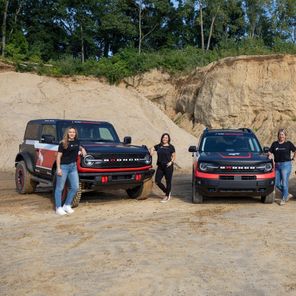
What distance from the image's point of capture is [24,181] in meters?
11.3

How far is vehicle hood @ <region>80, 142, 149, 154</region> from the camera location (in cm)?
948

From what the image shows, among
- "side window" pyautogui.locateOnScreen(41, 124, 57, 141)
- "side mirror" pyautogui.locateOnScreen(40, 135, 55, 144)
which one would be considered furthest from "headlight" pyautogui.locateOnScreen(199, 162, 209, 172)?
"side window" pyautogui.locateOnScreen(41, 124, 57, 141)

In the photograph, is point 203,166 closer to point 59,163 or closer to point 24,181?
point 59,163

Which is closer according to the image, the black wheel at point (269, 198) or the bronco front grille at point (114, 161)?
the bronco front grille at point (114, 161)

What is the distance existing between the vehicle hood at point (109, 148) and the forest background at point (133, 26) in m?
27.0

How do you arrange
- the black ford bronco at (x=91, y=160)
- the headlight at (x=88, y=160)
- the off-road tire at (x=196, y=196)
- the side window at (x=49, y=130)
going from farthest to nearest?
the side window at (x=49, y=130)
the off-road tire at (x=196, y=196)
the black ford bronco at (x=91, y=160)
the headlight at (x=88, y=160)

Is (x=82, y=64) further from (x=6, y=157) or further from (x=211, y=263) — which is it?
(x=211, y=263)

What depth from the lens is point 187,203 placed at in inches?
401

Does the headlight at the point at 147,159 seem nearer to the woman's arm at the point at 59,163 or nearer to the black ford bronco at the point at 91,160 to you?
the black ford bronco at the point at 91,160

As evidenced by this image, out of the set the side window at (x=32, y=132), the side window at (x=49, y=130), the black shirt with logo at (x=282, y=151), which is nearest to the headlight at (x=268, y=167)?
the black shirt with logo at (x=282, y=151)

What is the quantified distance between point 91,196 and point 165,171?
7.34ft

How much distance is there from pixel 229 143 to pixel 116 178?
3.02 metres

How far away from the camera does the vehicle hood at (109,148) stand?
9.48 m

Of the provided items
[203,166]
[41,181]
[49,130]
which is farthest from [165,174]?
[49,130]
